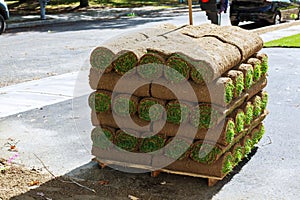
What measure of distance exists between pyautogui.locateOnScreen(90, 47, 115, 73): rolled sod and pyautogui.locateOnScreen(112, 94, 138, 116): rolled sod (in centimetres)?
29

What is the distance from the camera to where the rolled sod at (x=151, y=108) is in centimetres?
500

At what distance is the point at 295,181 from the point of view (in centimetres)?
527

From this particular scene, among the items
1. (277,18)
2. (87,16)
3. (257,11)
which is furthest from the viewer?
(87,16)

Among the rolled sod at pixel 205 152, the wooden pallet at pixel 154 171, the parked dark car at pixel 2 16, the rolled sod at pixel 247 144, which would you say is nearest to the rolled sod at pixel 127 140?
the wooden pallet at pixel 154 171

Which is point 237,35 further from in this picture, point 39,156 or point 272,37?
point 272,37

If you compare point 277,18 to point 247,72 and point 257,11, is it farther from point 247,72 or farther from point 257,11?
point 247,72

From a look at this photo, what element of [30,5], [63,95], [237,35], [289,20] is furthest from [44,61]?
[30,5]

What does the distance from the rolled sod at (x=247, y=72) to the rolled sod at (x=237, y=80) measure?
0.13m

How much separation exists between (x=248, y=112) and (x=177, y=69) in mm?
1116

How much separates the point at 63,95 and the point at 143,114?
4170 millimetres

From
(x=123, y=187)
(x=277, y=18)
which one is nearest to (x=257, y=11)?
(x=277, y=18)

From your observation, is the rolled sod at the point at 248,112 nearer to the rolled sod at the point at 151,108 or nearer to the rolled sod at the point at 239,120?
the rolled sod at the point at 239,120

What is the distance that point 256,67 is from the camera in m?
5.75

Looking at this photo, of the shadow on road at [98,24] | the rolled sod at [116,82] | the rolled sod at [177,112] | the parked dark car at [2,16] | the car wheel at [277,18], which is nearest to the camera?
the rolled sod at [177,112]
